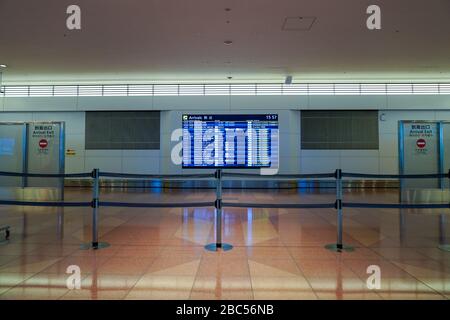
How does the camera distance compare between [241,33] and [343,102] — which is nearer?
[241,33]

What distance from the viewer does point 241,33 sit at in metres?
8.55

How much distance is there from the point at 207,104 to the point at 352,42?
6507 millimetres

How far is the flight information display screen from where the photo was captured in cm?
1359

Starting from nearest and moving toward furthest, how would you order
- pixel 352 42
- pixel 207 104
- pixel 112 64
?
pixel 352 42
pixel 112 64
pixel 207 104

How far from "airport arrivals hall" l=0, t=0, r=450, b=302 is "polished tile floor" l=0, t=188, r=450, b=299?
0.03 meters

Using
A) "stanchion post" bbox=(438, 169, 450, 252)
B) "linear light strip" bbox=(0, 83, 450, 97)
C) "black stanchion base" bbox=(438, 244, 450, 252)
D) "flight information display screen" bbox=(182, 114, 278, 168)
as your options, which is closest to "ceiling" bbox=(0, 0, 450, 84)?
"linear light strip" bbox=(0, 83, 450, 97)

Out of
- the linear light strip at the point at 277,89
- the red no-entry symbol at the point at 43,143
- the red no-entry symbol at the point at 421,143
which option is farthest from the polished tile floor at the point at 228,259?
the linear light strip at the point at 277,89

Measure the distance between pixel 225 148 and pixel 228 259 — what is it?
9.56 m

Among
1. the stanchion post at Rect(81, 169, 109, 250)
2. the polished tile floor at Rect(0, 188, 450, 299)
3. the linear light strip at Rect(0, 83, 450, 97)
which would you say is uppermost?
the linear light strip at Rect(0, 83, 450, 97)

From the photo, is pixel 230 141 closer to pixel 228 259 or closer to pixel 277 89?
pixel 277 89

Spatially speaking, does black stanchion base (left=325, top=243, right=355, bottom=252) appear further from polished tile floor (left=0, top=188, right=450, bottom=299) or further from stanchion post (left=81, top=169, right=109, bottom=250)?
stanchion post (left=81, top=169, right=109, bottom=250)
